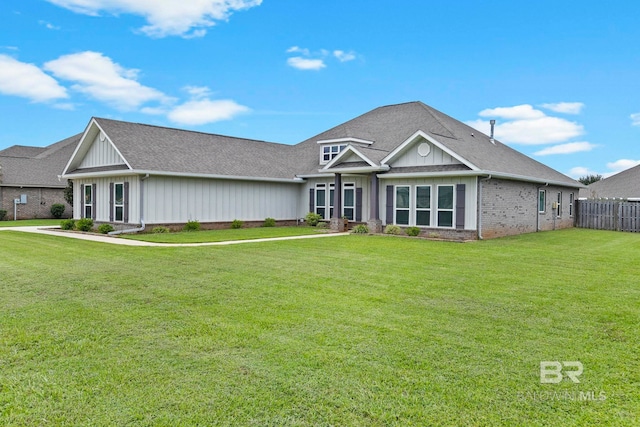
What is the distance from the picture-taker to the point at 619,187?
32.7 m

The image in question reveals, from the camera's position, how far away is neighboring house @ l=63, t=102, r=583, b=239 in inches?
707

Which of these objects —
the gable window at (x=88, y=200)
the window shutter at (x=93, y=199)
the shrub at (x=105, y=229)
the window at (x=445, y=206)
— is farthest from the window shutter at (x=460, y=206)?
the gable window at (x=88, y=200)

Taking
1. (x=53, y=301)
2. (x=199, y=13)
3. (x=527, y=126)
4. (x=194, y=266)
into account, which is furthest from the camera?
(x=527, y=126)

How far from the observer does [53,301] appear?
677cm

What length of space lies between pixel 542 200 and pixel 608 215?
497 cm

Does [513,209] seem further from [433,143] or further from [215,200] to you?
[215,200]

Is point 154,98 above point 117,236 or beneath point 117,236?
above

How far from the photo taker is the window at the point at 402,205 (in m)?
19.2

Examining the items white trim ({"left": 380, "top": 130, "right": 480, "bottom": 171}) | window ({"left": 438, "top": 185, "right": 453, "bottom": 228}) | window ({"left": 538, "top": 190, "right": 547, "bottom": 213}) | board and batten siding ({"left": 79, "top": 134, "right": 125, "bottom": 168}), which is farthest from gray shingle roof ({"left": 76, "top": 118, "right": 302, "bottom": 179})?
window ({"left": 538, "top": 190, "right": 547, "bottom": 213})

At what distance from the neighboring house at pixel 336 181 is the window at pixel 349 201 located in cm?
5

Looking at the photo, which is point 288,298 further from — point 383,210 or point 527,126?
point 527,126

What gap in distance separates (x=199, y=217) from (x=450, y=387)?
1837cm

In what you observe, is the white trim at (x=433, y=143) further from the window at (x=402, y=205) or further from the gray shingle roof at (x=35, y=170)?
the gray shingle roof at (x=35, y=170)

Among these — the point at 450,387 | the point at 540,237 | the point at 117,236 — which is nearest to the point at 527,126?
the point at 540,237
